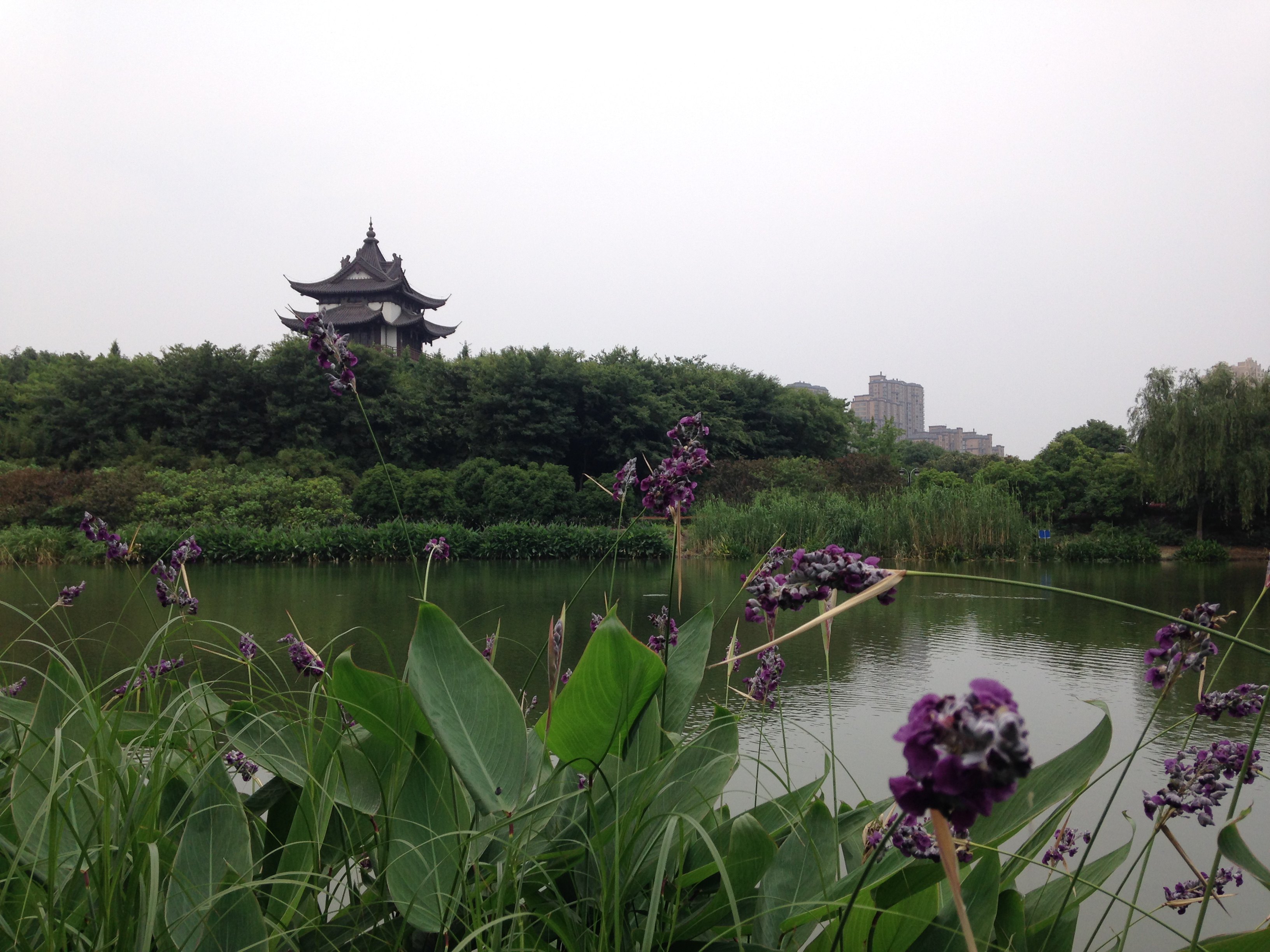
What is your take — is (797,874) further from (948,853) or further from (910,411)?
(910,411)

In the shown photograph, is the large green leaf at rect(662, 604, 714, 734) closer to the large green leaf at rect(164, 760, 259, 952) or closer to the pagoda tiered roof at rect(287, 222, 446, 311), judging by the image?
the large green leaf at rect(164, 760, 259, 952)

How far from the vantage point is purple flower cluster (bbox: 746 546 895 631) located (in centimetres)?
58

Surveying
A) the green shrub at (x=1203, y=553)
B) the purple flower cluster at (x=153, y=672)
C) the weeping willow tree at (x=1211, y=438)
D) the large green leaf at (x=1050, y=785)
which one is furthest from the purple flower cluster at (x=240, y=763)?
the weeping willow tree at (x=1211, y=438)

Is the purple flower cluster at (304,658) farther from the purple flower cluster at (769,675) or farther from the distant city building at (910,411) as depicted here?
the distant city building at (910,411)

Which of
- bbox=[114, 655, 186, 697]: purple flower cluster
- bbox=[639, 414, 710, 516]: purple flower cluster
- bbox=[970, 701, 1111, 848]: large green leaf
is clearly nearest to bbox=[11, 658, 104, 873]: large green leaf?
bbox=[114, 655, 186, 697]: purple flower cluster

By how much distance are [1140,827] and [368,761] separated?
5.45 ft

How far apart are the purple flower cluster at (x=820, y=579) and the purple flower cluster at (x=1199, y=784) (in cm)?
46

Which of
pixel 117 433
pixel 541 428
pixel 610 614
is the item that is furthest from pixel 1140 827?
pixel 117 433

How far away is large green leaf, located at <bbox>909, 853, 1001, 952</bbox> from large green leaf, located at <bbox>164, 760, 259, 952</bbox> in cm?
63

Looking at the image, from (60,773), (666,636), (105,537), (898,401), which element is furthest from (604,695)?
(898,401)

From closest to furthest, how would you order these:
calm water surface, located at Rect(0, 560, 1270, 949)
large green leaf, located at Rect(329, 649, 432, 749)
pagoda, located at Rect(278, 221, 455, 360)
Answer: large green leaf, located at Rect(329, 649, 432, 749) → calm water surface, located at Rect(0, 560, 1270, 949) → pagoda, located at Rect(278, 221, 455, 360)

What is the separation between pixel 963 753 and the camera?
1.05 ft

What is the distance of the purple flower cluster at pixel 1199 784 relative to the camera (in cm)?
81

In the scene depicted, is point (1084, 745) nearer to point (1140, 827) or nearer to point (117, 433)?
point (1140, 827)
